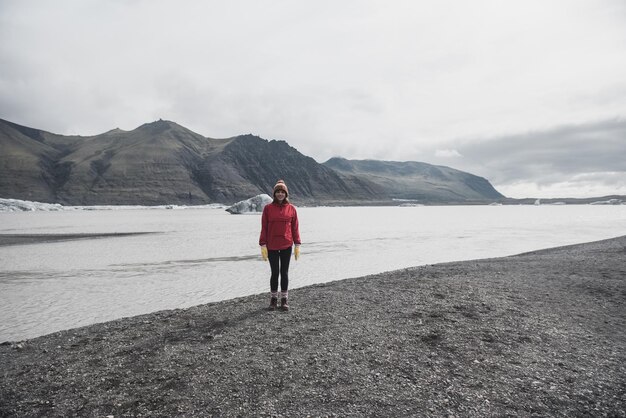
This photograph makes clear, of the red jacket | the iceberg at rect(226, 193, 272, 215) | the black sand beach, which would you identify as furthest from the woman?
the iceberg at rect(226, 193, 272, 215)

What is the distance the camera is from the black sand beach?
636cm

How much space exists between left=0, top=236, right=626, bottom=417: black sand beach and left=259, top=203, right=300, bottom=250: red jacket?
1.97 metres

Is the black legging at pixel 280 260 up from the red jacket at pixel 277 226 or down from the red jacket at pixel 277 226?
down

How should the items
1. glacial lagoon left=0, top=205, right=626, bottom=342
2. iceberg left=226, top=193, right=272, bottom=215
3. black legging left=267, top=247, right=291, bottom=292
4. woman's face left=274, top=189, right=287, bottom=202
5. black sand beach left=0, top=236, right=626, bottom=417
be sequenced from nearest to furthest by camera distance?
1. black sand beach left=0, top=236, right=626, bottom=417
2. woman's face left=274, top=189, right=287, bottom=202
3. black legging left=267, top=247, right=291, bottom=292
4. glacial lagoon left=0, top=205, right=626, bottom=342
5. iceberg left=226, top=193, right=272, bottom=215

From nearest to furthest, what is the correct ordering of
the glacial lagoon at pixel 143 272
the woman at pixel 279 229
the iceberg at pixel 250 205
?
the woman at pixel 279 229, the glacial lagoon at pixel 143 272, the iceberg at pixel 250 205

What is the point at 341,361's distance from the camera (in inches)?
308

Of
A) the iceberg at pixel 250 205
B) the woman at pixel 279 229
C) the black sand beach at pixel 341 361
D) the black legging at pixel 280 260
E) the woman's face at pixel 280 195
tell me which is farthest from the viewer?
the iceberg at pixel 250 205

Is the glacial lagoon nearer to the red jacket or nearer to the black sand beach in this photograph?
the black sand beach

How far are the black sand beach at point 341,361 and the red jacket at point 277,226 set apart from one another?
1.97 m

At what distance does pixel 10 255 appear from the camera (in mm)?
A: 28828

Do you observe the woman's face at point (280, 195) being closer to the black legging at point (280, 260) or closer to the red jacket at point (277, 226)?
the red jacket at point (277, 226)

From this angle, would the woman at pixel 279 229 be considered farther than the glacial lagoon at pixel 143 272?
No

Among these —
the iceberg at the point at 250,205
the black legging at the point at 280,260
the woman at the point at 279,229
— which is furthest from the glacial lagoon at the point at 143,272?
the iceberg at the point at 250,205

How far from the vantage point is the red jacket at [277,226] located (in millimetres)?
10539
